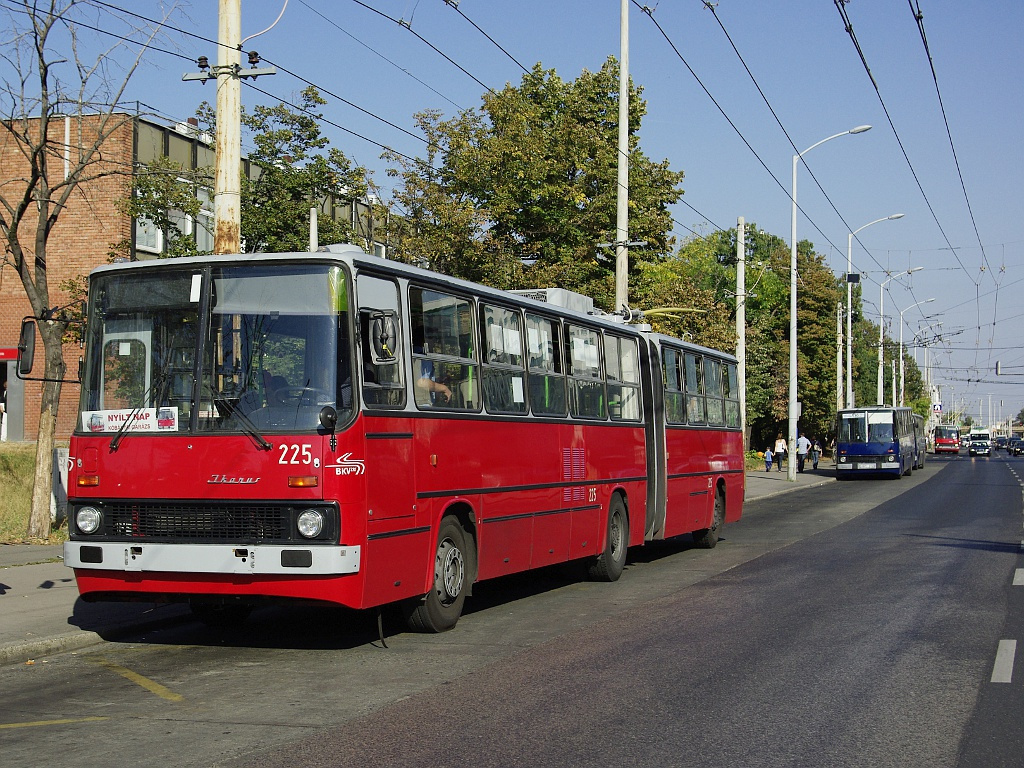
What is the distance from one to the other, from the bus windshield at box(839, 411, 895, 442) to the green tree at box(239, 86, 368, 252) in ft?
102

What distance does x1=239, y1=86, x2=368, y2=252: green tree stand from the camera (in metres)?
25.5

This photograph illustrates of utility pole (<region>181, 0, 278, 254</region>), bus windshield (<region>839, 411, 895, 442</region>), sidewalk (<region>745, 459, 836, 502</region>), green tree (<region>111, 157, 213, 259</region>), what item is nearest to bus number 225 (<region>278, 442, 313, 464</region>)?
utility pole (<region>181, 0, 278, 254</region>)

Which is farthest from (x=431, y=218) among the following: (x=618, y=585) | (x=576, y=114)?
(x=618, y=585)

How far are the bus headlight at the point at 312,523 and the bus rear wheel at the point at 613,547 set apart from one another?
657cm

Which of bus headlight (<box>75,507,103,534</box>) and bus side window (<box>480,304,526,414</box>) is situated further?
bus side window (<box>480,304,526,414</box>)

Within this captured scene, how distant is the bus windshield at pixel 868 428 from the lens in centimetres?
5122

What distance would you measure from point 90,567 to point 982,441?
4351 inches

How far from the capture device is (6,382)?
34562 millimetres

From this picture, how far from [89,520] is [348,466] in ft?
7.28

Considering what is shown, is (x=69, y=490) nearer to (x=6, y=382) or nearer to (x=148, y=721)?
(x=148, y=721)

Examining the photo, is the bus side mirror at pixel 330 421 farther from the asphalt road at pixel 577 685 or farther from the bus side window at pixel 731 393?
the bus side window at pixel 731 393

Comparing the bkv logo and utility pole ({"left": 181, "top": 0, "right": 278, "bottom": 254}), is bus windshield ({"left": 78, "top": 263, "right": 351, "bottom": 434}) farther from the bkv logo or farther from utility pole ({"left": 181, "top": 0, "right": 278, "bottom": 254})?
utility pole ({"left": 181, "top": 0, "right": 278, "bottom": 254})

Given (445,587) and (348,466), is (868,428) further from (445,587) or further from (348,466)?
(348,466)

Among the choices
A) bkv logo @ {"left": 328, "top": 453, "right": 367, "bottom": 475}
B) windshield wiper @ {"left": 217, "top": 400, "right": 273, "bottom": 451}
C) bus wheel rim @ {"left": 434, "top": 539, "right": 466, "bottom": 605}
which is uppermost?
windshield wiper @ {"left": 217, "top": 400, "right": 273, "bottom": 451}
